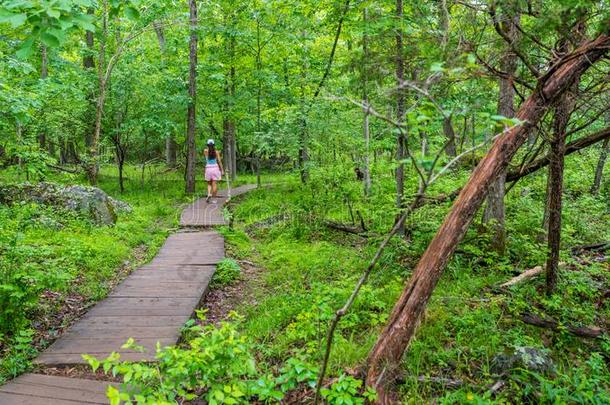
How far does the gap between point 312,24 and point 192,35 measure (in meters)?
3.83

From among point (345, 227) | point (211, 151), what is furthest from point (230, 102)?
point (345, 227)

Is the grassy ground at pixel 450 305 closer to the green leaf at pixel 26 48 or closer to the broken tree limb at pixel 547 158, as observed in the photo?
the broken tree limb at pixel 547 158

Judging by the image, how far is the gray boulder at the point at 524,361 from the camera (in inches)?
149

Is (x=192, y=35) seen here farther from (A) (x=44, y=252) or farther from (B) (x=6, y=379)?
(B) (x=6, y=379)

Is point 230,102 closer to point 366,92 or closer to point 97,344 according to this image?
point 366,92

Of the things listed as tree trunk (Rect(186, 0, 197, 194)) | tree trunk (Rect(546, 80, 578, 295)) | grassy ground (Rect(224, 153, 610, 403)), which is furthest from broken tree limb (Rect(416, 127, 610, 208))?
tree trunk (Rect(186, 0, 197, 194))

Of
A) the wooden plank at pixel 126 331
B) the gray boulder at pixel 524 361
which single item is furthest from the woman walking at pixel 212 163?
the gray boulder at pixel 524 361

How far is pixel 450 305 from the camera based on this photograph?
5031 millimetres

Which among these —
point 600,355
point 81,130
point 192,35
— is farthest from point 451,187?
point 81,130

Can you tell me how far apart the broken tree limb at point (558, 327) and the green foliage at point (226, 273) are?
4.28 meters

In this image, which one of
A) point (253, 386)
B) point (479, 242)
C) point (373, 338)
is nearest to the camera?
point (253, 386)

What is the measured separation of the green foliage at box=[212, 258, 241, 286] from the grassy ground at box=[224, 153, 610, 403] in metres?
0.62

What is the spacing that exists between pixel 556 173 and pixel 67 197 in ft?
30.5

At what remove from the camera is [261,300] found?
6090 millimetres
